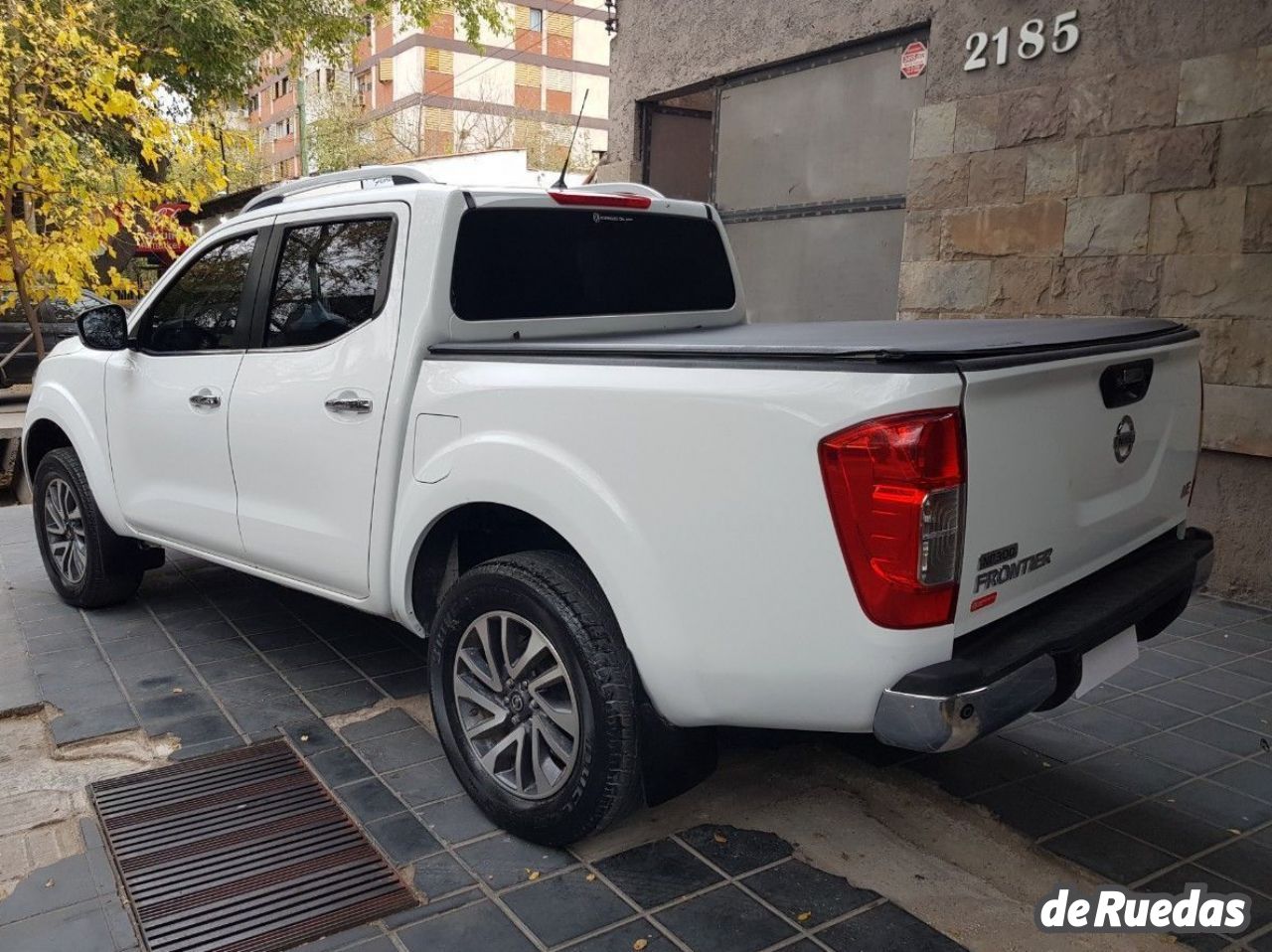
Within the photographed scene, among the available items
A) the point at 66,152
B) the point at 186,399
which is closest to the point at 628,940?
the point at 186,399

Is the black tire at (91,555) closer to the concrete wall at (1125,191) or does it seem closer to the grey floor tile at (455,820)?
the grey floor tile at (455,820)

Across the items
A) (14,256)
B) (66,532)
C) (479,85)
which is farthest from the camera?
(479,85)

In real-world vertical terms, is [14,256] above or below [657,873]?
above

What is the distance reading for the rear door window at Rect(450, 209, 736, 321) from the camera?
3.46 meters

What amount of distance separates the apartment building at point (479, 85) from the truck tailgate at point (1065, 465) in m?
45.0

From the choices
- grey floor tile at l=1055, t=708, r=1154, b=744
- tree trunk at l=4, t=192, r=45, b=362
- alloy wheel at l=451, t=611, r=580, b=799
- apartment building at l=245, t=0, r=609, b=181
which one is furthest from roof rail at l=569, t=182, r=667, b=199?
apartment building at l=245, t=0, r=609, b=181

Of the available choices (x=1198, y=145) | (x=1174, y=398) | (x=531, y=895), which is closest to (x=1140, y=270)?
(x=1198, y=145)

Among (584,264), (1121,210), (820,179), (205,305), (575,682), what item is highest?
(820,179)

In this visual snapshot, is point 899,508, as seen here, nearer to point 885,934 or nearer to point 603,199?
point 885,934

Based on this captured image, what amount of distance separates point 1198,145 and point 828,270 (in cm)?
274

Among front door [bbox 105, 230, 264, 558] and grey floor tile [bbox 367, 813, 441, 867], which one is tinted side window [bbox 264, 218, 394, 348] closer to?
front door [bbox 105, 230, 264, 558]

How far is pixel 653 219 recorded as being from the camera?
4094mm

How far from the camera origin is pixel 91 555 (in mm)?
4922

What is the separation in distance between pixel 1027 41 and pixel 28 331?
1236cm
